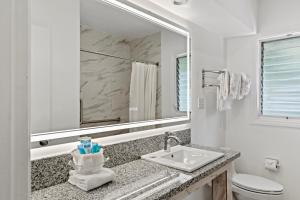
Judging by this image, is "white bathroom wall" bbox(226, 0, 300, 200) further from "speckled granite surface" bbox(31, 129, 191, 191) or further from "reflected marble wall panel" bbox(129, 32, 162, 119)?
"reflected marble wall panel" bbox(129, 32, 162, 119)

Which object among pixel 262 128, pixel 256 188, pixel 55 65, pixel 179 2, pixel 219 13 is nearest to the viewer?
pixel 55 65

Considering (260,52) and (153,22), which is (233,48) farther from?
(153,22)

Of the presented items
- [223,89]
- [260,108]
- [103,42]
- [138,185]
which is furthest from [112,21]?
[260,108]

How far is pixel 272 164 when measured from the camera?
2.40 m

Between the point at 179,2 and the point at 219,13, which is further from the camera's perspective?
the point at 219,13

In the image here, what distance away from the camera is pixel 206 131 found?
2.39 meters

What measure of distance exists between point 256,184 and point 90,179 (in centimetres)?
180

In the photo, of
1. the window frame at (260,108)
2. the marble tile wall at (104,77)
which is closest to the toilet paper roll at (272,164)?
the window frame at (260,108)

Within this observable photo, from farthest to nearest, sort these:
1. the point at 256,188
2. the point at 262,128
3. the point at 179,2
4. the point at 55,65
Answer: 1. the point at 262,128
2. the point at 256,188
3. the point at 179,2
4. the point at 55,65

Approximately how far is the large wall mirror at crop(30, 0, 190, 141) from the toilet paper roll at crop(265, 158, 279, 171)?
4.35 ft

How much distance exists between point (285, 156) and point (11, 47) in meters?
2.72

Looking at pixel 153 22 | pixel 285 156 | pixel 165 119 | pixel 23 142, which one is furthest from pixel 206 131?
pixel 23 142

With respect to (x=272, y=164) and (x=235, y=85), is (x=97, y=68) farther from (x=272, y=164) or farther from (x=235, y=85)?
(x=272, y=164)

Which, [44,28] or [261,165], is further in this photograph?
[261,165]
